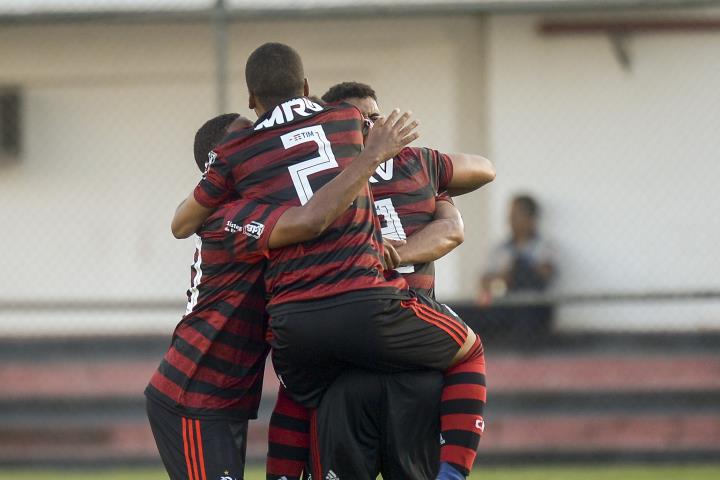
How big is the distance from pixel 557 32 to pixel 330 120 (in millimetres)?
5646

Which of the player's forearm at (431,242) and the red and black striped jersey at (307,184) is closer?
the red and black striped jersey at (307,184)

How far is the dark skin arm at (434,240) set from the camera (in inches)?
192

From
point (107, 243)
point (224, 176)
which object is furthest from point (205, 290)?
point (107, 243)

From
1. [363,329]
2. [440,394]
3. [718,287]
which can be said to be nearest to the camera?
[363,329]

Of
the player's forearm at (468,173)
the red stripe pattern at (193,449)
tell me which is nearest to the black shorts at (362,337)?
the red stripe pattern at (193,449)

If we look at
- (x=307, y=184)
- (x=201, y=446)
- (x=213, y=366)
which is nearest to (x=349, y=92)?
(x=307, y=184)

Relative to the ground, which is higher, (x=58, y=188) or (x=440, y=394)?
(x=58, y=188)

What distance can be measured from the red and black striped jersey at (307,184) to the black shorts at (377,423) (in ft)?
1.27

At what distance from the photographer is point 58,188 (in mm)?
10180

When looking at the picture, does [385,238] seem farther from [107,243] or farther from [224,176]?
[107,243]

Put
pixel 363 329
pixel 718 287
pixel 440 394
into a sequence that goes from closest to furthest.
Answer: pixel 363 329
pixel 440 394
pixel 718 287

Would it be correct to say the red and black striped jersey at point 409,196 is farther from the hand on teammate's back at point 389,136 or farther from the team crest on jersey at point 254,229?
the team crest on jersey at point 254,229

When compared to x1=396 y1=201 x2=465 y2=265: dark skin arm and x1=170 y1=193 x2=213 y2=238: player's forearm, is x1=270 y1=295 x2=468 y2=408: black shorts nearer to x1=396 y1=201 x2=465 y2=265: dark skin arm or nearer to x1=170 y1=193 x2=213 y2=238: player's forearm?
x1=396 y1=201 x2=465 y2=265: dark skin arm

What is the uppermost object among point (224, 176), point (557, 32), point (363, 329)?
point (557, 32)
